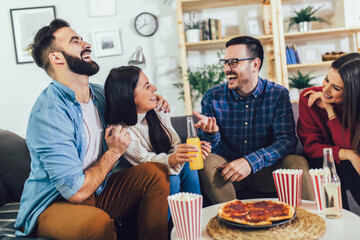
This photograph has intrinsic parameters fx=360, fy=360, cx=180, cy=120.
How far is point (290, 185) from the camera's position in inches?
54.2

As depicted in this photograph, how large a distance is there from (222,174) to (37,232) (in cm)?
90

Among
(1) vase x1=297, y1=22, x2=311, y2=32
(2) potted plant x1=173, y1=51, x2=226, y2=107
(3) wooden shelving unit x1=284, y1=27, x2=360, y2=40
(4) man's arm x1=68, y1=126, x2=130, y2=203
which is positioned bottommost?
(4) man's arm x1=68, y1=126, x2=130, y2=203

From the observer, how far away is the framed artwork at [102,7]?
4.11m

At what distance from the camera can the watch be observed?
4.12m

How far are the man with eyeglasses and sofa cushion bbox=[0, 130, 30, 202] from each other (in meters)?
1.15

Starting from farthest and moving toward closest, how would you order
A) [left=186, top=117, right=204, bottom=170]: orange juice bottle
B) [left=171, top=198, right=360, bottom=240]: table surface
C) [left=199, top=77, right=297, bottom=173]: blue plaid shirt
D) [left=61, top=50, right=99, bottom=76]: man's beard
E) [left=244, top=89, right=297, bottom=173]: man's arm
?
[left=199, top=77, right=297, bottom=173]: blue plaid shirt, [left=244, top=89, right=297, bottom=173]: man's arm, [left=61, top=50, right=99, bottom=76]: man's beard, [left=186, top=117, right=204, bottom=170]: orange juice bottle, [left=171, top=198, right=360, bottom=240]: table surface

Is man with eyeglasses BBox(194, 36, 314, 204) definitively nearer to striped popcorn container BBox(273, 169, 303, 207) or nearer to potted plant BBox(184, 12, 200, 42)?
striped popcorn container BBox(273, 169, 303, 207)

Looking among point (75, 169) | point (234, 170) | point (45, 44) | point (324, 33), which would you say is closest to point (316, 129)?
point (234, 170)

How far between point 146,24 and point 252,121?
96.0 inches

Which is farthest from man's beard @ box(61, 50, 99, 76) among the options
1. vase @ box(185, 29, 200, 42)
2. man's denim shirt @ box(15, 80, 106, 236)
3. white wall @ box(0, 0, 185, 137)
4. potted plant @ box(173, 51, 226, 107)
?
white wall @ box(0, 0, 185, 137)

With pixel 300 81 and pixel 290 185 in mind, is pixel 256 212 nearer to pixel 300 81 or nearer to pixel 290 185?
pixel 290 185

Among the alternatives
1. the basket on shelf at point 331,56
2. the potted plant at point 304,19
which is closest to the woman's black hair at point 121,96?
the potted plant at point 304,19

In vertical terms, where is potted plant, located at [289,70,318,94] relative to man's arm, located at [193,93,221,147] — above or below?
above

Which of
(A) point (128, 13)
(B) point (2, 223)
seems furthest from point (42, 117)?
(A) point (128, 13)
